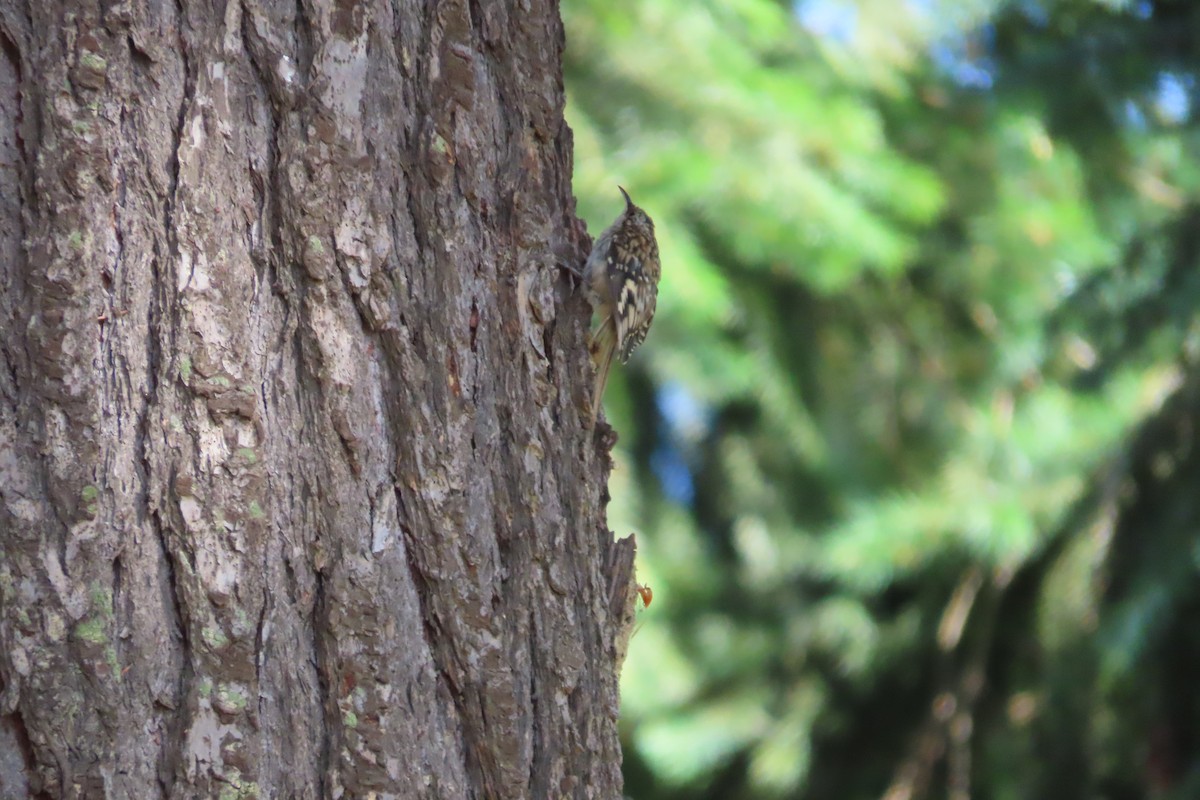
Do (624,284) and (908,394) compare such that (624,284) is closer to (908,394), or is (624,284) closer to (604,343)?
(604,343)

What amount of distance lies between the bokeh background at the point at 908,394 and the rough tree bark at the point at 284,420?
2.12 m

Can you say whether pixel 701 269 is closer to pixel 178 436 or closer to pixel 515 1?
pixel 515 1

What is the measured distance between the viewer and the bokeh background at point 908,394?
3594 millimetres

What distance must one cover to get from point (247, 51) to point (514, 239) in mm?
371

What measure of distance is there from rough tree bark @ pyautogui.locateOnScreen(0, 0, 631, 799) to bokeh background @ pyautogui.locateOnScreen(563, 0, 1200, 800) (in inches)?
83.3

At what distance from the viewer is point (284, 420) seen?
1.25 m

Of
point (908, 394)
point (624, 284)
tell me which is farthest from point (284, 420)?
point (908, 394)

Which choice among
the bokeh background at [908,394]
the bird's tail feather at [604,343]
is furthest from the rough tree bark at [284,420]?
the bokeh background at [908,394]

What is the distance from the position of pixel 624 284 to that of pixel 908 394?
2.53 metres

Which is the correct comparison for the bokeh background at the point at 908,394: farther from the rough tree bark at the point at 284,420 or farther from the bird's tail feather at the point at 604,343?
the rough tree bark at the point at 284,420

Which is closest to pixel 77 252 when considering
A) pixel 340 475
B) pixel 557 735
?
pixel 340 475

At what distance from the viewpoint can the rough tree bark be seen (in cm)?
115

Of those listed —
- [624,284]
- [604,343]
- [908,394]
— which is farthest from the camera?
[908,394]

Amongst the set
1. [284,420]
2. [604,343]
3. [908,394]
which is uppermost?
[908,394]
